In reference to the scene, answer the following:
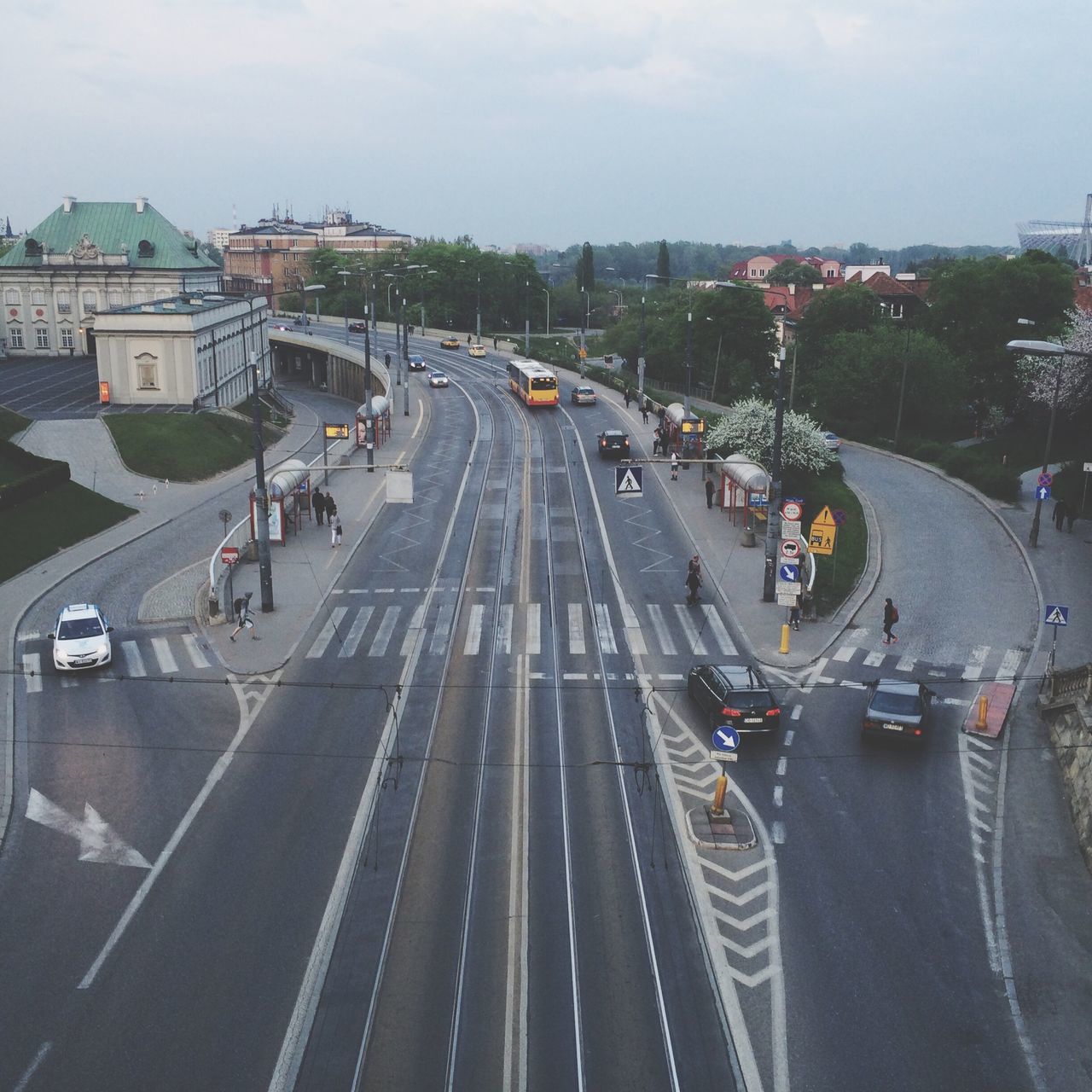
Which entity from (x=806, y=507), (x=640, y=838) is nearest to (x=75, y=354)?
(x=806, y=507)

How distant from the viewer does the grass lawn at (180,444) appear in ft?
192

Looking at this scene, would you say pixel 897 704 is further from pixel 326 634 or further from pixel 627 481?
pixel 326 634

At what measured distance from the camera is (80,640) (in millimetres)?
31391

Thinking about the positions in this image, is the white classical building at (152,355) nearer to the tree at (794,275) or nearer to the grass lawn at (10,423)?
the grass lawn at (10,423)

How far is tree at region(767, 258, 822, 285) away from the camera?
573 feet

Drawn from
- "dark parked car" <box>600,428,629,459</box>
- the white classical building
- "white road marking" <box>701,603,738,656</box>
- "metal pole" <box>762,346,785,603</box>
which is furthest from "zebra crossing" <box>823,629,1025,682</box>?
the white classical building

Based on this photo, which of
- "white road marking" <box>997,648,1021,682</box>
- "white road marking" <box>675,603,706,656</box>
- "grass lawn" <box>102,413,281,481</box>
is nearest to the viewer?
"white road marking" <box>997,648,1021,682</box>

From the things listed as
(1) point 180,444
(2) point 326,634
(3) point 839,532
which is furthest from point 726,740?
(1) point 180,444

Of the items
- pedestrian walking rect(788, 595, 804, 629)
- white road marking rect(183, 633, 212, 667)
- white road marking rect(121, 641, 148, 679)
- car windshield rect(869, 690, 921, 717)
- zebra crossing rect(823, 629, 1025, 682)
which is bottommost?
white road marking rect(121, 641, 148, 679)

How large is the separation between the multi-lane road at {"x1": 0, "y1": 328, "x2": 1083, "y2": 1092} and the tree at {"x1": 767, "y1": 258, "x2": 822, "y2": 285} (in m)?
146

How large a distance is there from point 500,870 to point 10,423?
2016 inches

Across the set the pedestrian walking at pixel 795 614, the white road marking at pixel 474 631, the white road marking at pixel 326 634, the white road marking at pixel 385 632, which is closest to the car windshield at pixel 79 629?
the white road marking at pixel 326 634

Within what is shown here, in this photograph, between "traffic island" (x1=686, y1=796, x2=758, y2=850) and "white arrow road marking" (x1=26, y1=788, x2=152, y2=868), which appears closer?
"white arrow road marking" (x1=26, y1=788, x2=152, y2=868)

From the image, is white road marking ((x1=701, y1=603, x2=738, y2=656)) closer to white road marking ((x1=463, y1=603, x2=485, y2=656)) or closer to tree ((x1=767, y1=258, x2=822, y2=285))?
white road marking ((x1=463, y1=603, x2=485, y2=656))
